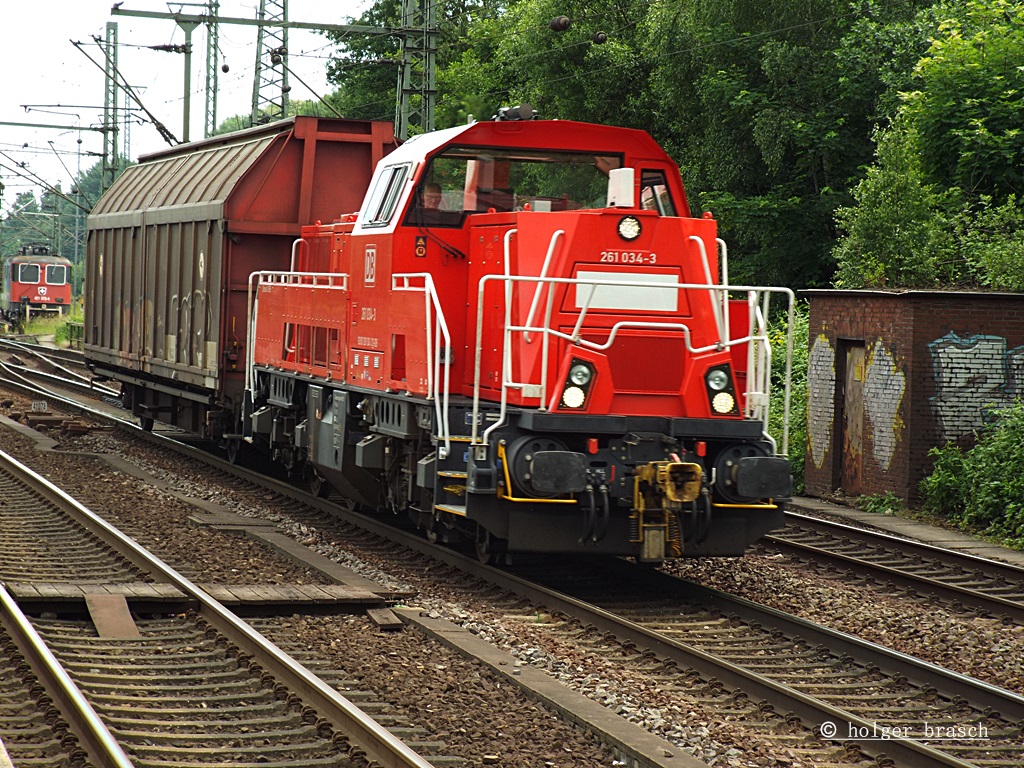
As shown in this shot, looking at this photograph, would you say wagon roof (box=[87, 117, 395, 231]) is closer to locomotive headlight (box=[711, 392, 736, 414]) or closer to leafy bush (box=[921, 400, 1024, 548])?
locomotive headlight (box=[711, 392, 736, 414])

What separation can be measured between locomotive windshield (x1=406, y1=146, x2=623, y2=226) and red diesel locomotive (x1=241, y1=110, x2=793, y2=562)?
0.01 m

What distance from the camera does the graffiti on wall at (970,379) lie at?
1375 centimetres

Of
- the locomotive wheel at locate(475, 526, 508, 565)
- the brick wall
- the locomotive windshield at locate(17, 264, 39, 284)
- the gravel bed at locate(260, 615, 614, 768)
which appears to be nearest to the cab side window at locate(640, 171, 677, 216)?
the locomotive wheel at locate(475, 526, 508, 565)

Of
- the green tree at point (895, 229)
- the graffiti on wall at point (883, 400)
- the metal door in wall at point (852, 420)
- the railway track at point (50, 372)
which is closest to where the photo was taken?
the graffiti on wall at point (883, 400)

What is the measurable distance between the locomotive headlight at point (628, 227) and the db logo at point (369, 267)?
2319 millimetres

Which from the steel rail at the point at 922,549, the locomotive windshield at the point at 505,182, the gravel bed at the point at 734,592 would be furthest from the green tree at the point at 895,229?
the gravel bed at the point at 734,592

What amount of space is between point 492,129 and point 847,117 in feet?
61.8

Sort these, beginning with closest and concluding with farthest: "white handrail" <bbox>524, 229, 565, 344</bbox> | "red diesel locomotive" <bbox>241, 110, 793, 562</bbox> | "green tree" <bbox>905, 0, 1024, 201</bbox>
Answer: "red diesel locomotive" <bbox>241, 110, 793, 562</bbox>, "white handrail" <bbox>524, 229, 565, 344</bbox>, "green tree" <bbox>905, 0, 1024, 201</bbox>

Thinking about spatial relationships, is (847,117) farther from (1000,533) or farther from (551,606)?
(551,606)

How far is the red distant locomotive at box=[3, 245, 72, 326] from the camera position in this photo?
5366 centimetres

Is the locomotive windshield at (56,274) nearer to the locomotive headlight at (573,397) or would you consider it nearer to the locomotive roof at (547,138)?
the locomotive roof at (547,138)

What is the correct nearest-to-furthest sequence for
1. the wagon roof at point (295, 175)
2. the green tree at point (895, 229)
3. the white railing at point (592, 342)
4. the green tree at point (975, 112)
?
the white railing at point (592, 342)
the wagon roof at point (295, 175)
the green tree at point (895, 229)
the green tree at point (975, 112)

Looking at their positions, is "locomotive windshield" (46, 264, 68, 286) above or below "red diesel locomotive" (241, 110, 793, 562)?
above

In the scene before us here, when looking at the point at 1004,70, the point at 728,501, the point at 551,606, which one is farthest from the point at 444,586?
the point at 1004,70
